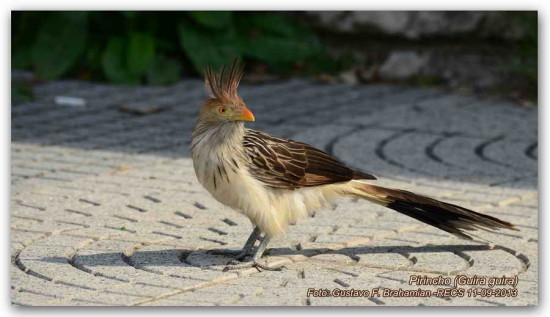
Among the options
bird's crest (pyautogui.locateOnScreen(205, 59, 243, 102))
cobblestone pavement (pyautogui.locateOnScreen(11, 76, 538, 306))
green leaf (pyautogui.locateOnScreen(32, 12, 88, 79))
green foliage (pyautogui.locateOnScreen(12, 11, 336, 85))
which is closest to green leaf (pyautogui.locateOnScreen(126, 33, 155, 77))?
green foliage (pyautogui.locateOnScreen(12, 11, 336, 85))

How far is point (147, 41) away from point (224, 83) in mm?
5605

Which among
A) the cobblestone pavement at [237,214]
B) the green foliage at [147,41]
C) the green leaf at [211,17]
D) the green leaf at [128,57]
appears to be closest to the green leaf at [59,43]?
the green foliage at [147,41]

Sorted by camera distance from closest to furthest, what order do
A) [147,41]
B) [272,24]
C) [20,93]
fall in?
1. [20,93]
2. [147,41]
3. [272,24]

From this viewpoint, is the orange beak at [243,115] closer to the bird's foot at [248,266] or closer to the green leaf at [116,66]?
the bird's foot at [248,266]

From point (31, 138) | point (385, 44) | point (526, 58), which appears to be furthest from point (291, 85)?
point (31, 138)

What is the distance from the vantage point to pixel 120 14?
11086mm

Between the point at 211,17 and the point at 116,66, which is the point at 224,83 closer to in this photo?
the point at 211,17

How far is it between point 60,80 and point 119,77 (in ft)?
2.65

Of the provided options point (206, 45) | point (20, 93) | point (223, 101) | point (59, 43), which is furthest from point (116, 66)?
point (223, 101)

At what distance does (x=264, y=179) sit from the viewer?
560 cm

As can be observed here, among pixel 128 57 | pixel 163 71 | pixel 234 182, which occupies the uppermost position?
pixel 128 57

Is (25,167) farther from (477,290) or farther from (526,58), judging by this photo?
(526,58)

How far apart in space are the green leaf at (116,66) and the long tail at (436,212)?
5.69 metres

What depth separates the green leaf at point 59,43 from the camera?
432 inches
